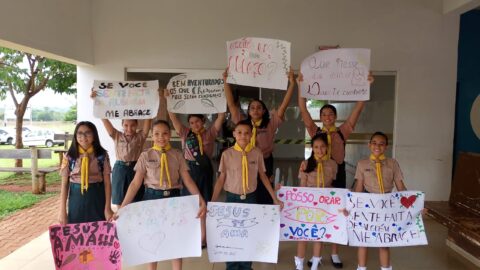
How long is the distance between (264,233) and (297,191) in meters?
0.46

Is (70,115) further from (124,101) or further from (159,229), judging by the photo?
(159,229)

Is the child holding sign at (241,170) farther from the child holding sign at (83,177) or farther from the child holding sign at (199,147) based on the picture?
the child holding sign at (83,177)

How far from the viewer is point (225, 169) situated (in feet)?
10.0

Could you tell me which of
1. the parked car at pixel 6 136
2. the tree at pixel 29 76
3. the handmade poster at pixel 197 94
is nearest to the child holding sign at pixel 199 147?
the handmade poster at pixel 197 94

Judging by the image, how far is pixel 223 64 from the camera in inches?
210

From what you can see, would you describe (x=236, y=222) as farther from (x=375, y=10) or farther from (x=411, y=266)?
(x=375, y=10)

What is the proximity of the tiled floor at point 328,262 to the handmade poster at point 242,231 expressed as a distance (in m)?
0.69

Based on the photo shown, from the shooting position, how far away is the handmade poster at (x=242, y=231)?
9.61 feet

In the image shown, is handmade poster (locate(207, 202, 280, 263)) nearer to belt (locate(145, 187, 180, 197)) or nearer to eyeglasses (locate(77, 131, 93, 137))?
belt (locate(145, 187, 180, 197))

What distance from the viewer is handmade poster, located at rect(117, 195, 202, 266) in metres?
2.78

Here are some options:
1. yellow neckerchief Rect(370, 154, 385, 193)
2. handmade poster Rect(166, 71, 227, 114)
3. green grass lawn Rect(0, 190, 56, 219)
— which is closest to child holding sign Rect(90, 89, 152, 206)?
handmade poster Rect(166, 71, 227, 114)

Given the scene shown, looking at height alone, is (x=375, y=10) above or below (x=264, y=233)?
above

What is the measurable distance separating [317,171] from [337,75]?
1.03 meters

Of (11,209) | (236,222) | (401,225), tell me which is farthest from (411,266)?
(11,209)
